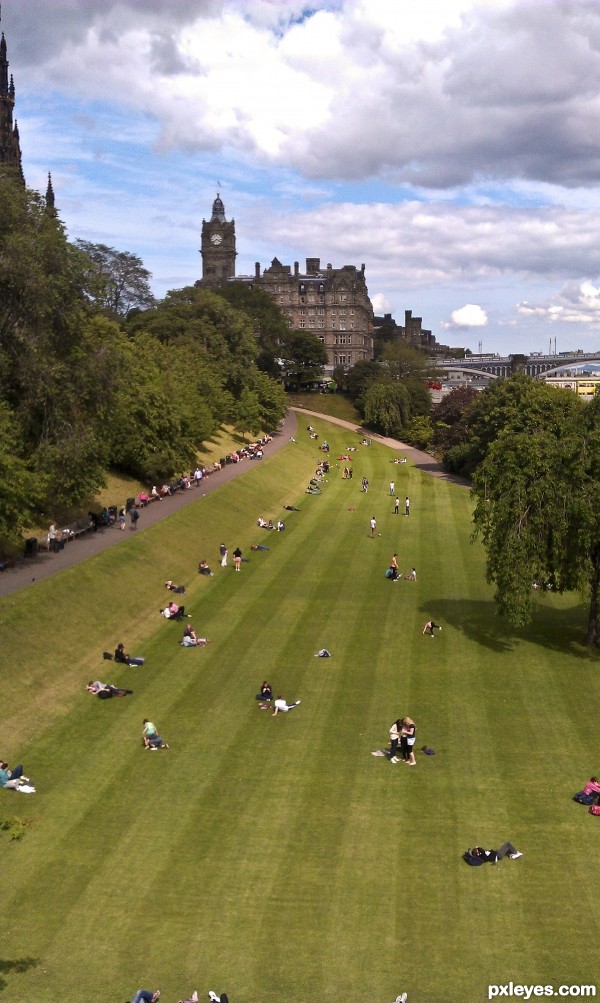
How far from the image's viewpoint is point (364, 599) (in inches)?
1652

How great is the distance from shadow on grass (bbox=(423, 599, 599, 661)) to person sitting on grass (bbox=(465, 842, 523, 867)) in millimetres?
14524

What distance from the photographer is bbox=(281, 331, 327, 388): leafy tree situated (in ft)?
473

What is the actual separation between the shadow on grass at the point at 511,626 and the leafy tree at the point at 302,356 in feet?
349

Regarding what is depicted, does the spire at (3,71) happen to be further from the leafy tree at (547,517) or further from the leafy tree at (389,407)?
the leafy tree at (547,517)

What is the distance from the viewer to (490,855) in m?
19.9

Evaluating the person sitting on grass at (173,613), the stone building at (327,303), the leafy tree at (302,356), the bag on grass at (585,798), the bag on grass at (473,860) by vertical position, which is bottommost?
the bag on grass at (473,860)

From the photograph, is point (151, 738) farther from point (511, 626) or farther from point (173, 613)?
point (511, 626)

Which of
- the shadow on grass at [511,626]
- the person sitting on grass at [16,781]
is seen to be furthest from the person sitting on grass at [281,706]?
the shadow on grass at [511,626]

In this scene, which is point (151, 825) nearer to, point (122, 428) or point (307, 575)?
point (307, 575)

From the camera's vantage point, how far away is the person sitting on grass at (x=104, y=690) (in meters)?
29.0

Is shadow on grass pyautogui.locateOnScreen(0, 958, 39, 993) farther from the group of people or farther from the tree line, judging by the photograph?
the tree line

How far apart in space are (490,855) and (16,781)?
1145 cm

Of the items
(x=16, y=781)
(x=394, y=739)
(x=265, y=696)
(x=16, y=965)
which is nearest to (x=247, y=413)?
(x=265, y=696)

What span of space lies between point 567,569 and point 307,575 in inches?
643
